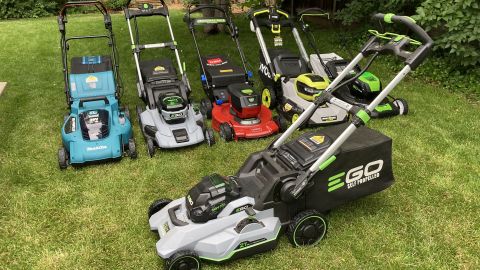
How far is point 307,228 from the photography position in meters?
3.68

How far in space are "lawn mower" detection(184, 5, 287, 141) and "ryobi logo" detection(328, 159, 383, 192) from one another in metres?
2.11

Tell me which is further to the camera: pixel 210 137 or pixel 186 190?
pixel 210 137

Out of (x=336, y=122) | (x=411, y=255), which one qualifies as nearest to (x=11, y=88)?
(x=336, y=122)

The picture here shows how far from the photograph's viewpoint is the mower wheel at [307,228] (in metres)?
3.64

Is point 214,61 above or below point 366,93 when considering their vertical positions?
above

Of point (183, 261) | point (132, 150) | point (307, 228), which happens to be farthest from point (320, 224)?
point (132, 150)

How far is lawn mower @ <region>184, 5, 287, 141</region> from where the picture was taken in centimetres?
573

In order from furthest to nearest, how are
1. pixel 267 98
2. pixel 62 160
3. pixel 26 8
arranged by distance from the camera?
pixel 26 8
pixel 267 98
pixel 62 160

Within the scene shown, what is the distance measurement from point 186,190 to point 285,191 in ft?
5.05

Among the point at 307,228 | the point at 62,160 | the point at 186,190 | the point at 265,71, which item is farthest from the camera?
the point at 265,71

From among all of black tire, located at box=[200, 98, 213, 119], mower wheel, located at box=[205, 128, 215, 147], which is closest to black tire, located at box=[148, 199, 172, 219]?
mower wheel, located at box=[205, 128, 215, 147]

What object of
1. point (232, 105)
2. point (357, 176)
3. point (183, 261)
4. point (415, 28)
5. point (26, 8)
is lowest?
point (26, 8)

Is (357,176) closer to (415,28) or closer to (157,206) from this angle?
(415,28)

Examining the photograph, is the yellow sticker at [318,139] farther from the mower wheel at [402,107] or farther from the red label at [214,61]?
the red label at [214,61]
